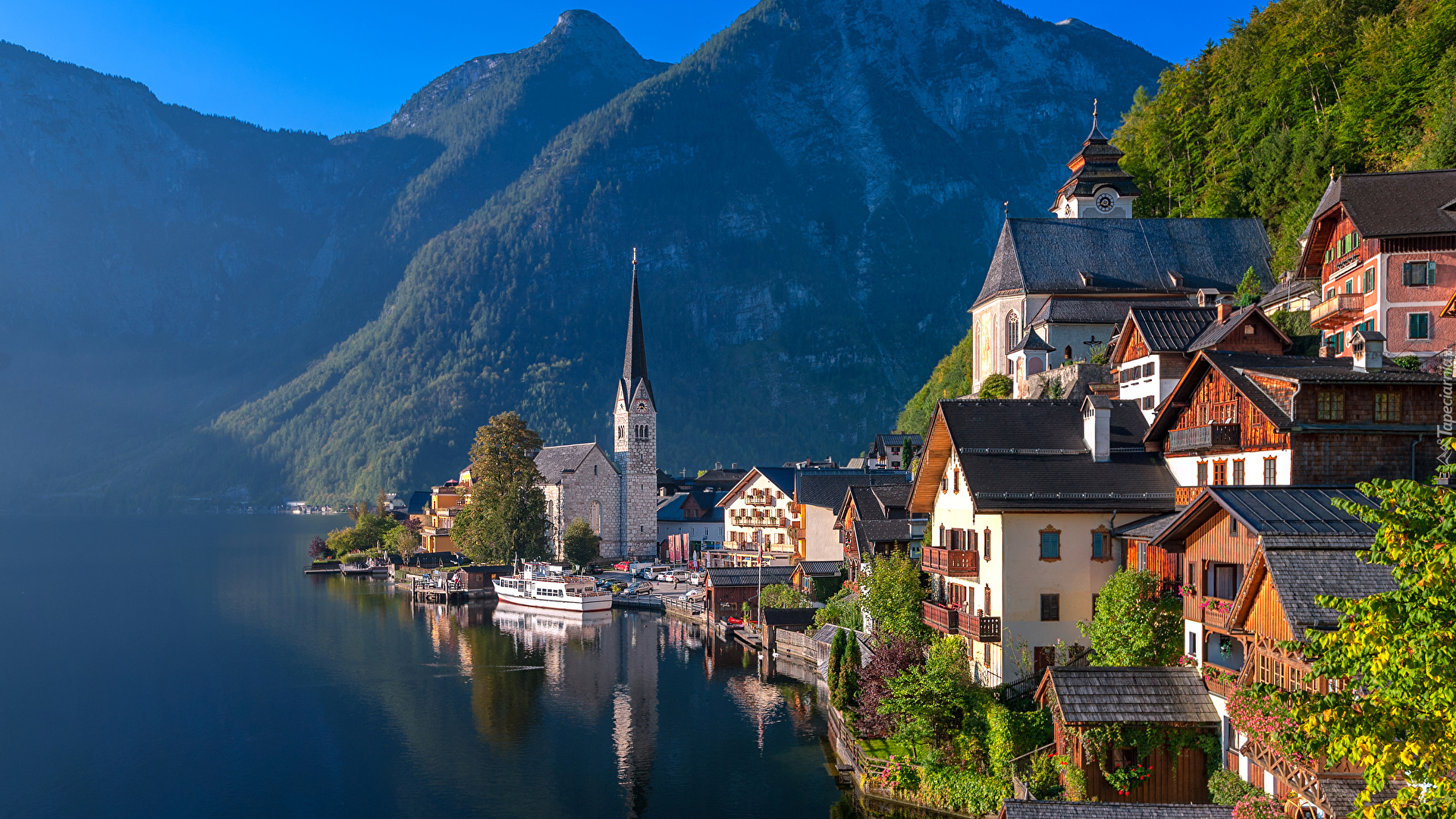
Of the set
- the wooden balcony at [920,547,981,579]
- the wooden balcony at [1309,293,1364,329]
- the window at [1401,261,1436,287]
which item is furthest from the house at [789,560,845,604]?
the window at [1401,261,1436,287]

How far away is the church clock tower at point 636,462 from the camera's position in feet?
386

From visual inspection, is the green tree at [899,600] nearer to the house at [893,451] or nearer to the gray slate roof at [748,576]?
the gray slate roof at [748,576]

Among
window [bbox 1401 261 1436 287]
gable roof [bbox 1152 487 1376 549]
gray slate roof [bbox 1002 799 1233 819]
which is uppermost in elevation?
window [bbox 1401 261 1436 287]

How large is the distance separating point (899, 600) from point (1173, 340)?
584 inches

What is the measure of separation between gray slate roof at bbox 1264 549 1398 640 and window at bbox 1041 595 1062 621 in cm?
1233

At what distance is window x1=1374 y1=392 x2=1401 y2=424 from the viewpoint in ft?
95.8

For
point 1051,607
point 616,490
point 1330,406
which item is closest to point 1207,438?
point 1330,406

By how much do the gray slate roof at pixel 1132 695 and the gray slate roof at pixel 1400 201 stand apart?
Answer: 925 inches

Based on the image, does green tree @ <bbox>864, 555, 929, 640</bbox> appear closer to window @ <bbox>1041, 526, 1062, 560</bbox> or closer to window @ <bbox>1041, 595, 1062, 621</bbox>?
window @ <bbox>1041, 595, 1062, 621</bbox>

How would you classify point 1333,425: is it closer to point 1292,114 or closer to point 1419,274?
point 1419,274

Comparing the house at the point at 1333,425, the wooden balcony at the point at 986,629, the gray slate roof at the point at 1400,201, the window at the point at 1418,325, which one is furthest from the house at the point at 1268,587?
the gray slate roof at the point at 1400,201

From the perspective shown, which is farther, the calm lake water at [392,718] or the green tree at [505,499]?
the green tree at [505,499]

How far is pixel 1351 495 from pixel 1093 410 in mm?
10334

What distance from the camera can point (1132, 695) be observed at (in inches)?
1031
